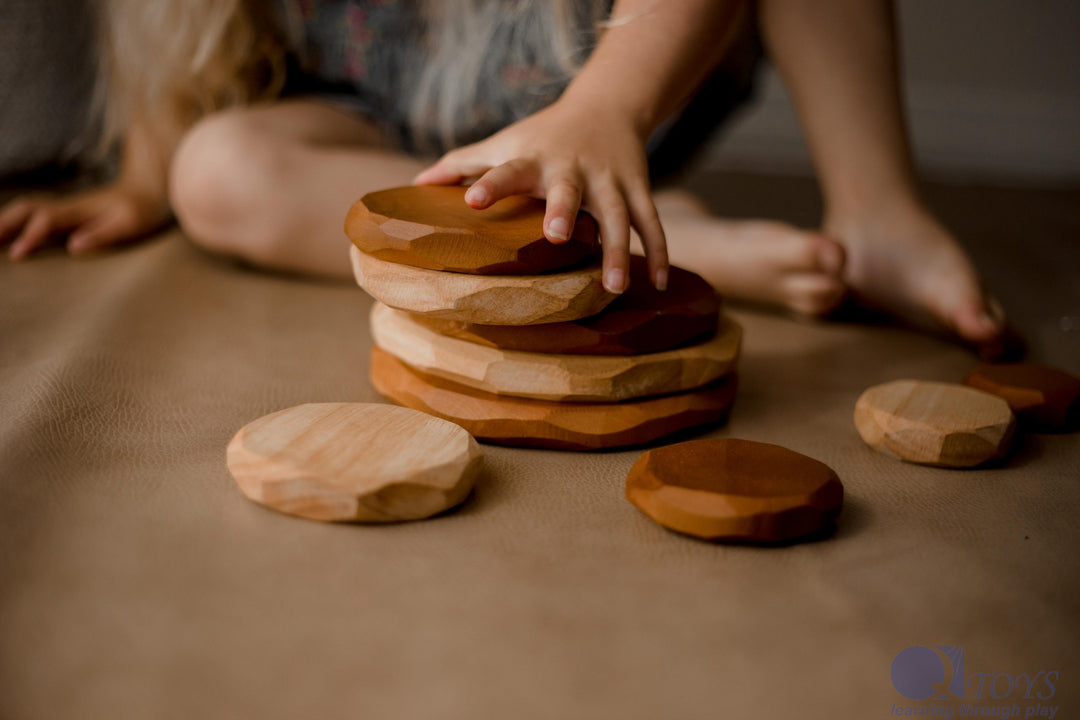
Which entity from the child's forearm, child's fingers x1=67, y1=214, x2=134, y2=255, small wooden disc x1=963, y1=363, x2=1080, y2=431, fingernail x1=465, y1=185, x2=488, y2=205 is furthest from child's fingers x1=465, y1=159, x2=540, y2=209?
child's fingers x1=67, y1=214, x2=134, y2=255

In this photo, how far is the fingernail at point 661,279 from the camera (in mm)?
629

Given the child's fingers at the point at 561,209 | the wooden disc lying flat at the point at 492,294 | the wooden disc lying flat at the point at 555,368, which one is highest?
the child's fingers at the point at 561,209

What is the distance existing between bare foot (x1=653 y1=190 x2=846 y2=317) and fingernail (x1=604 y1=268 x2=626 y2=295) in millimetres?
310

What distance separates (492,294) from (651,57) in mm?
298

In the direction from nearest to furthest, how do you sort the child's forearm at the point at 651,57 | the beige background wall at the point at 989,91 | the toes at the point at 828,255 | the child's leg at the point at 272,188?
the child's forearm at the point at 651,57 → the toes at the point at 828,255 → the child's leg at the point at 272,188 → the beige background wall at the point at 989,91

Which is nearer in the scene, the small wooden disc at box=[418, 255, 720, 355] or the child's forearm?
the small wooden disc at box=[418, 255, 720, 355]

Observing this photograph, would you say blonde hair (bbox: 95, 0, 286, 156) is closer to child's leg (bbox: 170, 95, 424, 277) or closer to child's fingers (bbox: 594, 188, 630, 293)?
child's leg (bbox: 170, 95, 424, 277)

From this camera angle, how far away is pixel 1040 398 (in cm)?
69

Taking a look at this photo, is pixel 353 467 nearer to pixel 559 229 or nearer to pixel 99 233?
pixel 559 229

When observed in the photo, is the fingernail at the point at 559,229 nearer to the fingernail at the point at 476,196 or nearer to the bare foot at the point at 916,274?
the fingernail at the point at 476,196

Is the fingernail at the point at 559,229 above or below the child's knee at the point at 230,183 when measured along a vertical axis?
above

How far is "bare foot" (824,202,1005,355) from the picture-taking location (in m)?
0.84

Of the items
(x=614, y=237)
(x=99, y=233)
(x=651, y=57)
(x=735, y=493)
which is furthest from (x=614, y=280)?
(x=99, y=233)

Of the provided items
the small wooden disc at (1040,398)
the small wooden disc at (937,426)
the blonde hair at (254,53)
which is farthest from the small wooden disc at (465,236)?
the blonde hair at (254,53)
